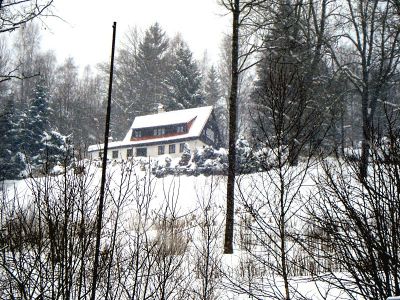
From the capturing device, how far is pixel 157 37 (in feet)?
176

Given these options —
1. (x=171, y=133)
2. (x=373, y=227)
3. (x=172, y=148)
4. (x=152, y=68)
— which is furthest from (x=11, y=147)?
(x=373, y=227)

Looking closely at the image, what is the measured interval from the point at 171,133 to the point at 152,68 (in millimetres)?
15601

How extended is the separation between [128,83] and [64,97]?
344 inches

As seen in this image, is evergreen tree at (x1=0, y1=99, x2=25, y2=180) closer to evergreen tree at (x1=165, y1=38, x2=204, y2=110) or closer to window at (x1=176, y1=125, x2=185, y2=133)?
window at (x1=176, y1=125, x2=185, y2=133)

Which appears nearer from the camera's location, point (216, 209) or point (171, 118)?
point (216, 209)

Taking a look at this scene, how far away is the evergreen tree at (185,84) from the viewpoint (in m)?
44.5

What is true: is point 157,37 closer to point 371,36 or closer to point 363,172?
point 371,36

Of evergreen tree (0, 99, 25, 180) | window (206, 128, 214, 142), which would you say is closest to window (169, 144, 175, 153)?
window (206, 128, 214, 142)

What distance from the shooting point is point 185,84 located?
44594 mm

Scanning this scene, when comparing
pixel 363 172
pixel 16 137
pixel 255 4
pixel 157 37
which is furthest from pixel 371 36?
pixel 157 37

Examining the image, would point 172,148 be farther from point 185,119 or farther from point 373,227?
point 373,227

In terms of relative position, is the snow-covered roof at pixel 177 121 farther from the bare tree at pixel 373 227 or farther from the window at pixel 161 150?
the bare tree at pixel 373 227

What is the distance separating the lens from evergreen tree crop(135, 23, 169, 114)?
165 feet

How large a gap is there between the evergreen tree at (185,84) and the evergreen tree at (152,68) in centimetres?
483
